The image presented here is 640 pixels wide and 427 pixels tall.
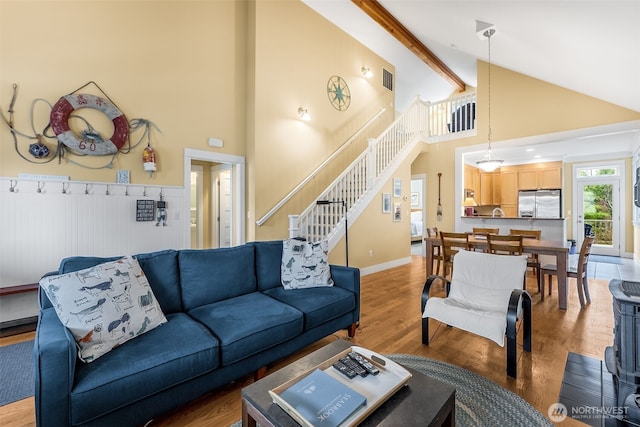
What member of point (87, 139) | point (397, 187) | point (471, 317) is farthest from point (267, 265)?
point (397, 187)

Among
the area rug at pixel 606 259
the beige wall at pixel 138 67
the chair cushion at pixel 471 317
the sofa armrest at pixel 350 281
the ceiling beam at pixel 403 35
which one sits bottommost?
the area rug at pixel 606 259

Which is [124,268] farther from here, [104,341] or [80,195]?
[80,195]

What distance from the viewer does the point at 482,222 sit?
20.1 ft

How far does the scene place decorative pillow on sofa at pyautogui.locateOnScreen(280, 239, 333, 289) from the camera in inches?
109

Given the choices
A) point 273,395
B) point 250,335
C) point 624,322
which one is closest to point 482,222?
point 624,322

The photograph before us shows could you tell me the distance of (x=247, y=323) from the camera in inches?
78.0

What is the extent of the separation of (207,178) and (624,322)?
5.89 meters

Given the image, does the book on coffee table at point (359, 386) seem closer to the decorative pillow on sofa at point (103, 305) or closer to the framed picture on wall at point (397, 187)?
the decorative pillow on sofa at point (103, 305)

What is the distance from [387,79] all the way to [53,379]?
26.3ft

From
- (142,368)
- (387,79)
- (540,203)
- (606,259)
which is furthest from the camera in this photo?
(540,203)

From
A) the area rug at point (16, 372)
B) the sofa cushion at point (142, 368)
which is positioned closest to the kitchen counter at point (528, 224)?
the sofa cushion at point (142, 368)

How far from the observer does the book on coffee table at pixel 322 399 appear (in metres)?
1.07

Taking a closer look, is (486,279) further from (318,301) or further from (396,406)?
(396,406)

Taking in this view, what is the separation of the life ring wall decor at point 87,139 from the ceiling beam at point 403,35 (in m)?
4.43
